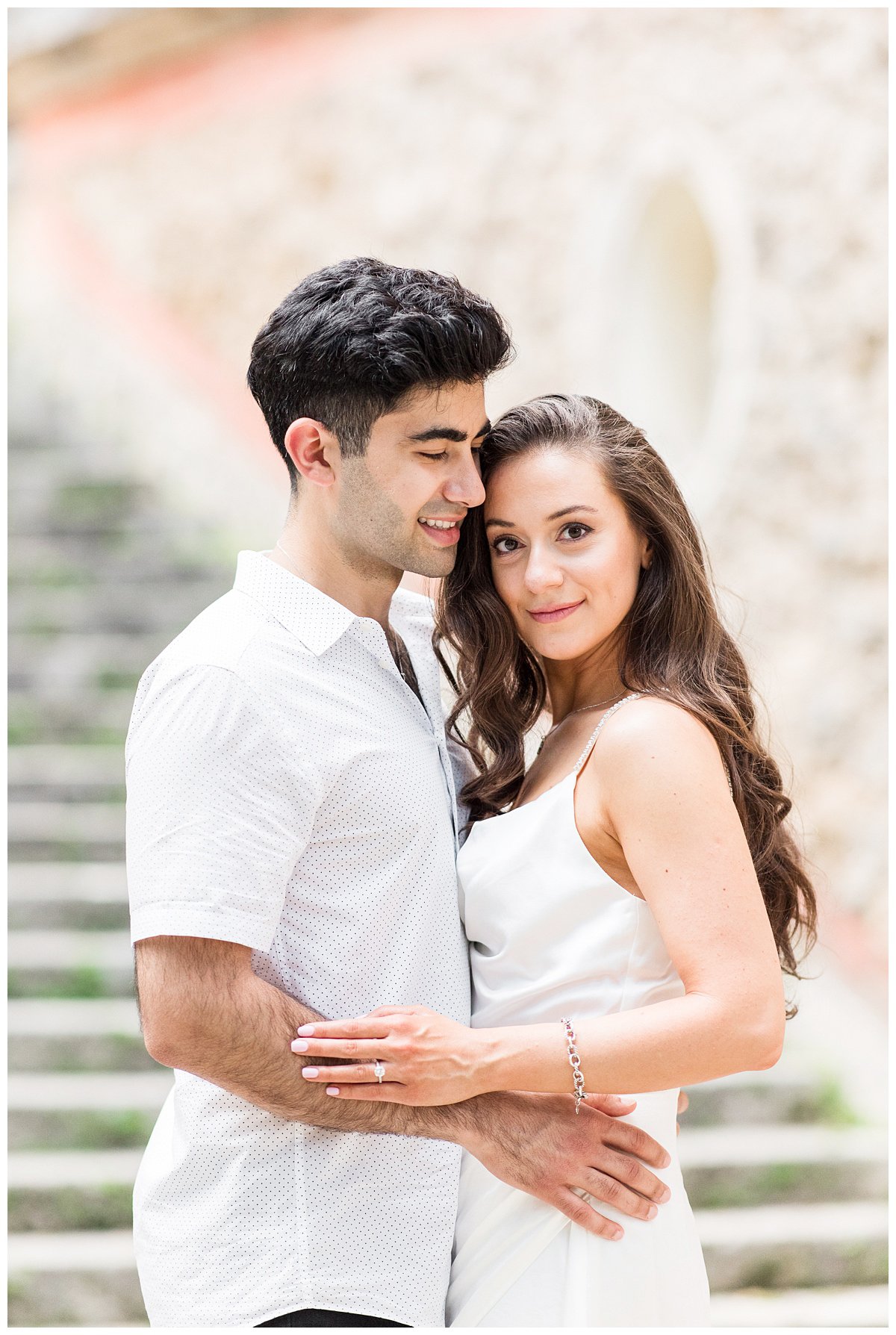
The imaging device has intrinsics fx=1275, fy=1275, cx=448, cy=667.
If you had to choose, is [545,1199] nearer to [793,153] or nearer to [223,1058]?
[223,1058]

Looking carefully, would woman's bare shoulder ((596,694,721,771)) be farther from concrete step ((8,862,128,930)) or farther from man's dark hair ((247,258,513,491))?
concrete step ((8,862,128,930))

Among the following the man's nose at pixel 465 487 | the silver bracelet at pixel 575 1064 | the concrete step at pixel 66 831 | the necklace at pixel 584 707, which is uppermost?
the man's nose at pixel 465 487

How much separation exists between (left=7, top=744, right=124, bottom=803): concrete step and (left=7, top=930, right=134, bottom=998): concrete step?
0.82 meters

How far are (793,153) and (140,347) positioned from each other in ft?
16.8

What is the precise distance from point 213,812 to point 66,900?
3585 millimetres

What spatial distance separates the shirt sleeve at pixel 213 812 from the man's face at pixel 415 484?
37 cm

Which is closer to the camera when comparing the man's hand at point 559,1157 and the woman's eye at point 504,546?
the man's hand at point 559,1157

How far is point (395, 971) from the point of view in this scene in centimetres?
186

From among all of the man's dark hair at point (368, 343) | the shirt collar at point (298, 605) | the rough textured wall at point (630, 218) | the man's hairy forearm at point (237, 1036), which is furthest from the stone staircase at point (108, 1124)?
the man's dark hair at point (368, 343)

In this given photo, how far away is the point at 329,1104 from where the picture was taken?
5.73 ft

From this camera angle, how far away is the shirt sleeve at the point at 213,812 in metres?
1.67

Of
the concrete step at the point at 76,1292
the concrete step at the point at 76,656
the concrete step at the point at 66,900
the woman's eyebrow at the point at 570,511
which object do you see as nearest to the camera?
the woman's eyebrow at the point at 570,511

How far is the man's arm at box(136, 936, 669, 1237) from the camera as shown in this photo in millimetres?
1669

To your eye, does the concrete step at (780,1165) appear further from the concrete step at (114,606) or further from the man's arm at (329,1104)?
the concrete step at (114,606)
